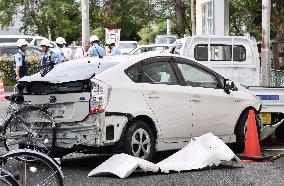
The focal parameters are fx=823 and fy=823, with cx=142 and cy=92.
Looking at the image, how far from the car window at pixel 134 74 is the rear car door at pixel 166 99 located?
91mm

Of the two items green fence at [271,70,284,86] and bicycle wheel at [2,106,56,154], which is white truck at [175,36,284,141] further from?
bicycle wheel at [2,106,56,154]

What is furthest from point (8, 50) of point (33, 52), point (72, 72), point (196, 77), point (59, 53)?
point (72, 72)

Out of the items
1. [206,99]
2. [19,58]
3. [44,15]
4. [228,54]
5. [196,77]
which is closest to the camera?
[206,99]

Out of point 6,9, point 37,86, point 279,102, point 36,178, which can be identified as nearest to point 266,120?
point 279,102

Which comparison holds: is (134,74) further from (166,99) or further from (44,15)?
(44,15)

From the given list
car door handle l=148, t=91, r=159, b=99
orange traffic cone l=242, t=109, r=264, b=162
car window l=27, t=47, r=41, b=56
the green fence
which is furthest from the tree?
car door handle l=148, t=91, r=159, b=99

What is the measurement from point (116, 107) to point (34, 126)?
3.62 ft

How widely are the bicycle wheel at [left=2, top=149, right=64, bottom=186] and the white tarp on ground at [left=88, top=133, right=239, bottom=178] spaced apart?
9.50ft

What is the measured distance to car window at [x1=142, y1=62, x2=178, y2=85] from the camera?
1133 centimetres

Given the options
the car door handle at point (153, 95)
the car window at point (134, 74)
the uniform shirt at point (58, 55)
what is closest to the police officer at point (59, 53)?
the uniform shirt at point (58, 55)

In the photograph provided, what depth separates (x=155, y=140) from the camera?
11156 mm

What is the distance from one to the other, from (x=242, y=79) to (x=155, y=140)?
20.1 feet

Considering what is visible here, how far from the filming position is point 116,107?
10586 millimetres

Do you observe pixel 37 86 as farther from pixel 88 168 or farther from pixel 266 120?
pixel 266 120
